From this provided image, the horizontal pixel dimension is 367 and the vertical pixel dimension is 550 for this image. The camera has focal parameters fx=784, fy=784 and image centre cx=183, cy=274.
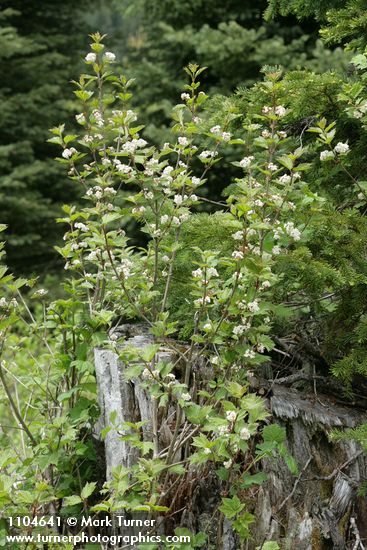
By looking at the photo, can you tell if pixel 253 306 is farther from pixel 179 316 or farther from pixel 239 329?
pixel 179 316

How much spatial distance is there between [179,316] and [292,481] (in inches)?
36.2

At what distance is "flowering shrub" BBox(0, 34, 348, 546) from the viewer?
285 centimetres

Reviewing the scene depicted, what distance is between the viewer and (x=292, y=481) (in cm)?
324

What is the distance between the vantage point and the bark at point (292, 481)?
10.4 ft

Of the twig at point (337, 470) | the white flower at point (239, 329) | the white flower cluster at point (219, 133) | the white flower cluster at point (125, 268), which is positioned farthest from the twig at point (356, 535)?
the white flower cluster at point (219, 133)

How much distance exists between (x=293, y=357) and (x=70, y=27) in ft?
33.4

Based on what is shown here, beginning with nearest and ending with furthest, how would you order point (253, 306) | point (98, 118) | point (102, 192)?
point (253, 306) → point (102, 192) → point (98, 118)

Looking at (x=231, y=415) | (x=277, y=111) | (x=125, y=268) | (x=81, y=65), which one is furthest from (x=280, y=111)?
(x=81, y=65)

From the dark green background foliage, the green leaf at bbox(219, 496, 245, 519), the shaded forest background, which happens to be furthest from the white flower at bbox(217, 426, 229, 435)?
the shaded forest background

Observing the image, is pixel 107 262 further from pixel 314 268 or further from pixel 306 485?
pixel 306 485

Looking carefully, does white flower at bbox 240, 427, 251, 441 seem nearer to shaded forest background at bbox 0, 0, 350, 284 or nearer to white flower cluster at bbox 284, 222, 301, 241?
white flower cluster at bbox 284, 222, 301, 241

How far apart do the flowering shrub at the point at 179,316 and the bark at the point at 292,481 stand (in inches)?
3.1

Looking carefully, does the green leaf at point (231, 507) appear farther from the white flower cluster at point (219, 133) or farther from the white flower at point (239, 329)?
the white flower cluster at point (219, 133)

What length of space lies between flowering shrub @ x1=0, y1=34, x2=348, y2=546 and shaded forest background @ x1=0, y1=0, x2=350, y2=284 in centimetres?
582
